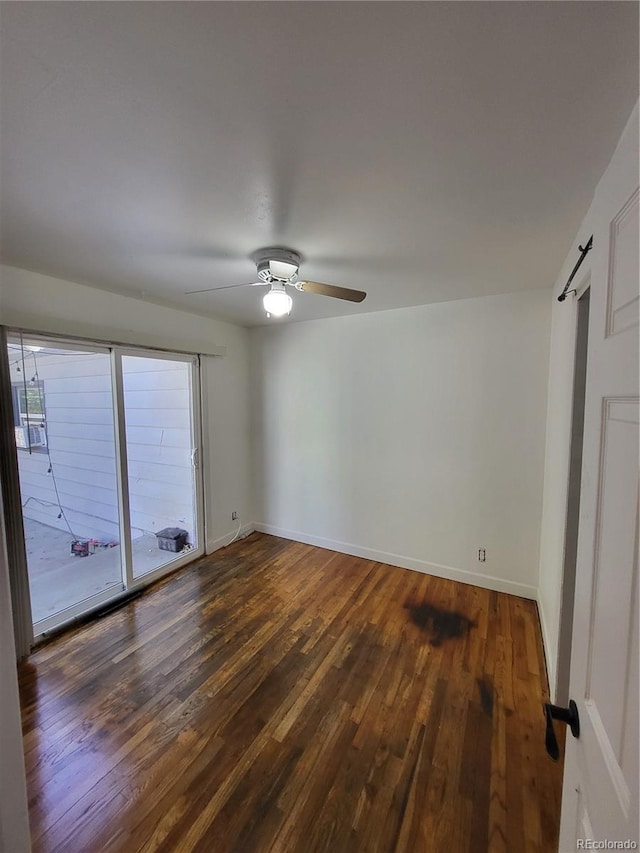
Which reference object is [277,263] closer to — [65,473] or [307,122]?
[307,122]

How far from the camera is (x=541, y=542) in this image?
264 cm

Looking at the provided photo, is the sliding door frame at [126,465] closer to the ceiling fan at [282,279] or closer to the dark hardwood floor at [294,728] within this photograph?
the dark hardwood floor at [294,728]

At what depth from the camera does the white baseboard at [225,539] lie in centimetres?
361

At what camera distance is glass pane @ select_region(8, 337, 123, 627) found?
2.28 m

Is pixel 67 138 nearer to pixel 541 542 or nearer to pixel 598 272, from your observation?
pixel 598 272

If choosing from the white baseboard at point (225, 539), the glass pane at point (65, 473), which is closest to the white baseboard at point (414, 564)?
the white baseboard at point (225, 539)

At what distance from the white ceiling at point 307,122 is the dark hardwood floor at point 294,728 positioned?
8.03 ft

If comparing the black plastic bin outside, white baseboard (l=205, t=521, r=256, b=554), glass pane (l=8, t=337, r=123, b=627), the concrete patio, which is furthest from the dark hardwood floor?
white baseboard (l=205, t=521, r=256, b=554)

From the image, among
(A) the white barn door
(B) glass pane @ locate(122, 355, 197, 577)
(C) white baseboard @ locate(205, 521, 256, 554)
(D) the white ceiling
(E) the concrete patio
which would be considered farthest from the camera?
(C) white baseboard @ locate(205, 521, 256, 554)

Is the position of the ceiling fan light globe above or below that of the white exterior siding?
above

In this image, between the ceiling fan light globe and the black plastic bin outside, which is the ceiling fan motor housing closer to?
the ceiling fan light globe

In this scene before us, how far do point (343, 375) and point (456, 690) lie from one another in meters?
2.62

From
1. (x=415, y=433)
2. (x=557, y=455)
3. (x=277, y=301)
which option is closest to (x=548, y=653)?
(x=557, y=455)

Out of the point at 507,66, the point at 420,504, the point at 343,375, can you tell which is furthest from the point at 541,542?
the point at 507,66
